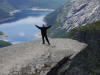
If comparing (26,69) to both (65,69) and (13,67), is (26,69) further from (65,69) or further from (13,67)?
(65,69)

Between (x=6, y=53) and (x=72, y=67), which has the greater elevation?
(x=6, y=53)

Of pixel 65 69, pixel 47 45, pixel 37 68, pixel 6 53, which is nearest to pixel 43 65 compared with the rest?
pixel 37 68

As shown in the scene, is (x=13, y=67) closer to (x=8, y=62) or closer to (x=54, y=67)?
(x=8, y=62)

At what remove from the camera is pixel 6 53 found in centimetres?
2875

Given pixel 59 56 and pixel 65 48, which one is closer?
pixel 59 56

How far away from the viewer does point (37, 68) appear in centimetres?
2331

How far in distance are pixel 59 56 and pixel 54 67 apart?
9.81 ft

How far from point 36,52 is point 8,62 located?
4330 millimetres

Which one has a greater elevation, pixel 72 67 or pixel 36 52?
pixel 36 52

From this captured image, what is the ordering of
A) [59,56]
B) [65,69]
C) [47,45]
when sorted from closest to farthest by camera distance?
1. [65,69]
2. [59,56]
3. [47,45]

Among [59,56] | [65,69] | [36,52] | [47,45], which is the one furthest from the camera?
[47,45]

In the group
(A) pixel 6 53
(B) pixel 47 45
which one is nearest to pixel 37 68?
(A) pixel 6 53

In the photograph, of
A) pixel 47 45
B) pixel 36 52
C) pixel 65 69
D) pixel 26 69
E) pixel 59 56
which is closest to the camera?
pixel 26 69

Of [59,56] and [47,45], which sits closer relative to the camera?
[59,56]
